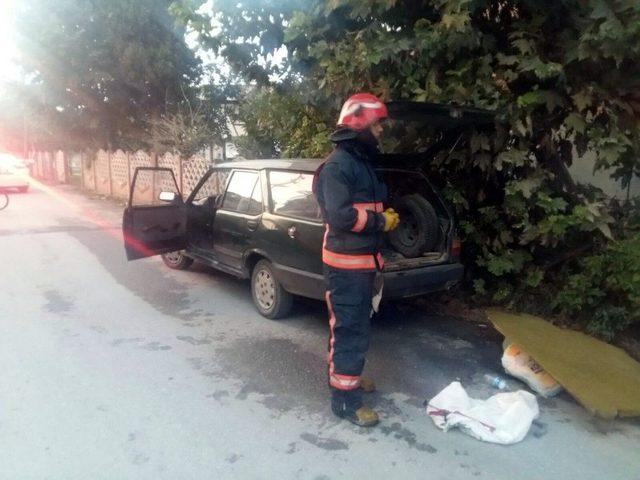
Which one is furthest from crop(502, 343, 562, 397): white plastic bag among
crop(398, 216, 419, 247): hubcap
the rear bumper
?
crop(398, 216, 419, 247): hubcap

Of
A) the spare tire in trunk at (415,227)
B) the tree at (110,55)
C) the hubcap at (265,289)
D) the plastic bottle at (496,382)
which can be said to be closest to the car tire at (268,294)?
the hubcap at (265,289)

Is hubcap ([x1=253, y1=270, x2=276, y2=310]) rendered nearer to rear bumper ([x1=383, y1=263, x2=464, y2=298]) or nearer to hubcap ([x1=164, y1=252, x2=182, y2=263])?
rear bumper ([x1=383, y1=263, x2=464, y2=298])

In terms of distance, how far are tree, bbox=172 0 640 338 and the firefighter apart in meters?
1.38

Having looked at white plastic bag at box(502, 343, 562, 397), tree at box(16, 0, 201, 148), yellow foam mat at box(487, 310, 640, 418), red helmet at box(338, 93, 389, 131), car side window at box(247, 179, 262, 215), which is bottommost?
white plastic bag at box(502, 343, 562, 397)

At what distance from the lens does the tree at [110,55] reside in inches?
548

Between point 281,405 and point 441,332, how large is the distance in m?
2.01

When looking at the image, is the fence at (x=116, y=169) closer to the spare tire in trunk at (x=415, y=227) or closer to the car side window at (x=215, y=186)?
the car side window at (x=215, y=186)

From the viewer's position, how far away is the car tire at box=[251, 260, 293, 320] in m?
5.08

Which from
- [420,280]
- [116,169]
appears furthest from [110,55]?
[420,280]

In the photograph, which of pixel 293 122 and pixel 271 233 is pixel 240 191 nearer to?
pixel 271 233

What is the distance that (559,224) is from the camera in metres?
4.47

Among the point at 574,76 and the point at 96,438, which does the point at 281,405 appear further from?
the point at 574,76

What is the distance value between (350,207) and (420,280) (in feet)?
5.27

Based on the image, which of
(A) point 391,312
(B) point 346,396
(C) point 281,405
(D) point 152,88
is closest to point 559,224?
(A) point 391,312
